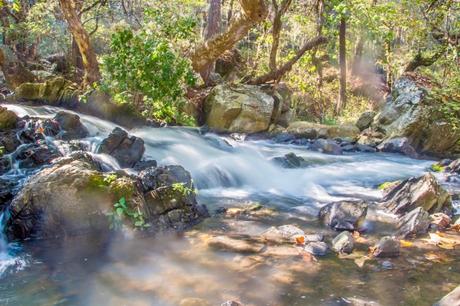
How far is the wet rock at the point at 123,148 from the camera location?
7844mm

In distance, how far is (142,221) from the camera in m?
5.39

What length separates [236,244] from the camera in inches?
200

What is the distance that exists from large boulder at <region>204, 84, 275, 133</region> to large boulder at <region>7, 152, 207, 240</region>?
7849mm

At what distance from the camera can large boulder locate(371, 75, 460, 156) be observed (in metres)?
12.2

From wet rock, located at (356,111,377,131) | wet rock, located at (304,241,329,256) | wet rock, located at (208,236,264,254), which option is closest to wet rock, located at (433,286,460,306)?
wet rock, located at (304,241,329,256)

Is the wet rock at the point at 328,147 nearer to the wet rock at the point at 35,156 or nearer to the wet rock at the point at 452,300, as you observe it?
the wet rock at the point at 35,156

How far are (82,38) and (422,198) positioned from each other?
8.71 metres

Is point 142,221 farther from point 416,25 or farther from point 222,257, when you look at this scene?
point 416,25

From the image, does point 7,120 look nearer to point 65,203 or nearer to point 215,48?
point 65,203

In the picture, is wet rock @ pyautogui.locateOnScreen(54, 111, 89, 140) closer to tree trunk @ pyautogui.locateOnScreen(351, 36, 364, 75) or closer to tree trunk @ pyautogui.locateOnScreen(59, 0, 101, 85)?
tree trunk @ pyautogui.locateOnScreen(59, 0, 101, 85)

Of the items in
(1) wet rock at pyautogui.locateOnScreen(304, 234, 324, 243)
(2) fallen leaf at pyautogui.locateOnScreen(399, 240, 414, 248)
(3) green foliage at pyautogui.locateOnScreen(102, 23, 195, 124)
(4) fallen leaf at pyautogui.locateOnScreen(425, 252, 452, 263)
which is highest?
(3) green foliage at pyautogui.locateOnScreen(102, 23, 195, 124)

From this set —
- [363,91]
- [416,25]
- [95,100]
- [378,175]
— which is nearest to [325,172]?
[378,175]

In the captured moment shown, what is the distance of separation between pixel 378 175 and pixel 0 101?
30.2 feet

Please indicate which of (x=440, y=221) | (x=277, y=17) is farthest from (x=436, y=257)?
(x=277, y=17)
